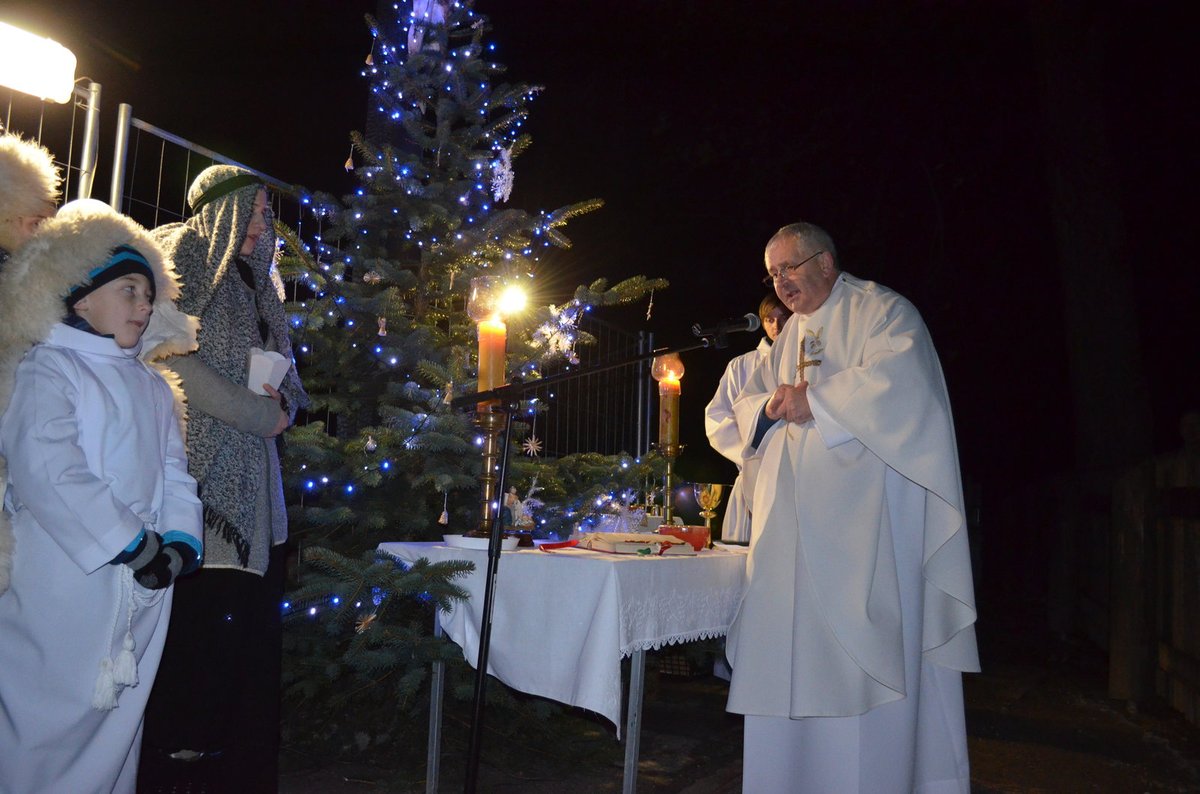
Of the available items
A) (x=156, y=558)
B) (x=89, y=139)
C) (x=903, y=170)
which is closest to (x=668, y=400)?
(x=156, y=558)

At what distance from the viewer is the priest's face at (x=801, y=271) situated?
3.64 meters

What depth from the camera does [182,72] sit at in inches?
300

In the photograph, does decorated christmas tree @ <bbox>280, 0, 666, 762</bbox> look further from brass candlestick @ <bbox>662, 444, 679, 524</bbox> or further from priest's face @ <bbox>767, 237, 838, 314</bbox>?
priest's face @ <bbox>767, 237, 838, 314</bbox>

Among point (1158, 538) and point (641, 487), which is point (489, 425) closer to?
point (641, 487)

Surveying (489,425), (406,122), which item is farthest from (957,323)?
(489,425)

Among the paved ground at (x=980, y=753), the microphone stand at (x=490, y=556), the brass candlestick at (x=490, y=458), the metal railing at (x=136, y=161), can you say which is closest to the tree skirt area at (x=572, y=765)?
the paved ground at (x=980, y=753)

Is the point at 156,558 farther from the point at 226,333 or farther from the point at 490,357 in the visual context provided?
the point at 490,357

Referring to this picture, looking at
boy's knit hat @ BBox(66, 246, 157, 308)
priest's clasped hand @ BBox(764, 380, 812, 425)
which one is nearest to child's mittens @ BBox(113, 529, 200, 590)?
boy's knit hat @ BBox(66, 246, 157, 308)

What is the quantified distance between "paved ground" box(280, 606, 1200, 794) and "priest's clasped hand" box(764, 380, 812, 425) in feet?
5.68

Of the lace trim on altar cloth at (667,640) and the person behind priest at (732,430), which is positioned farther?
the person behind priest at (732,430)

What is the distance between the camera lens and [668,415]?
369cm

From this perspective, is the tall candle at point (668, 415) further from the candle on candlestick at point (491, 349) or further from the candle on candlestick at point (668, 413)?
the candle on candlestick at point (491, 349)

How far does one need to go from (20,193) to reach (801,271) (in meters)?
2.67

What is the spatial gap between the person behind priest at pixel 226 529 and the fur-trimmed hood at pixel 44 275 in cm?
30
